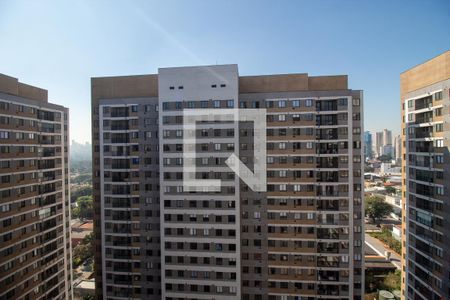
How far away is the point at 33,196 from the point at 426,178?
50.2 metres

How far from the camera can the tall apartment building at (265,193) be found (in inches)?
1271

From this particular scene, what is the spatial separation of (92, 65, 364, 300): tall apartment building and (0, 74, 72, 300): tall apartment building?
16711 millimetres

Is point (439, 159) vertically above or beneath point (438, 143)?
beneath

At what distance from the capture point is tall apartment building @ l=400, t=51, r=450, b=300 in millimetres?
27031

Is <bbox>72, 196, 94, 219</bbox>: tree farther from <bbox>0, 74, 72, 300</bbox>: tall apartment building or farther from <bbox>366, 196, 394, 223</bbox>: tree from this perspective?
<bbox>366, 196, 394, 223</bbox>: tree

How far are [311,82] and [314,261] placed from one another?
24.1 m

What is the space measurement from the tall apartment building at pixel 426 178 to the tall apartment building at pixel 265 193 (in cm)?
683

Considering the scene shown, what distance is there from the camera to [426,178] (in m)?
29.6

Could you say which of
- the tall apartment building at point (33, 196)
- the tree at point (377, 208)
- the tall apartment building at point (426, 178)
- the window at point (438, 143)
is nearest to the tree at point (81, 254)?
the tall apartment building at point (33, 196)

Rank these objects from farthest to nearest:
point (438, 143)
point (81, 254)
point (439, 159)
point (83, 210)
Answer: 1. point (83, 210)
2. point (81, 254)
3. point (438, 143)
4. point (439, 159)

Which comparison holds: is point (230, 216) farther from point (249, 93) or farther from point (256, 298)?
point (249, 93)

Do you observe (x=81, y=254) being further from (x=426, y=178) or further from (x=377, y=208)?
(x=377, y=208)

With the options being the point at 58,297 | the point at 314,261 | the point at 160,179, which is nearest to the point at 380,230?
Result: the point at 314,261

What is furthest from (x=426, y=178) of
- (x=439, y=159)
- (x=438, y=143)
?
(x=438, y=143)
